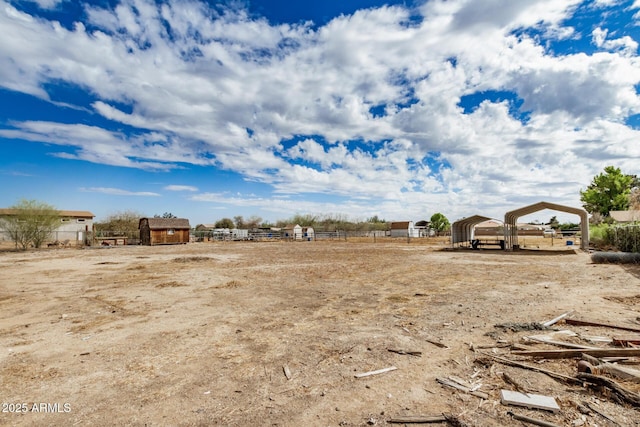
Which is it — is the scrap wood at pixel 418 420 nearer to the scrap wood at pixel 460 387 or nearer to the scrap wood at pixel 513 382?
the scrap wood at pixel 460 387

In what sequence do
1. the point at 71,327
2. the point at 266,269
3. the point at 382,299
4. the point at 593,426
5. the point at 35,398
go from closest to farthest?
the point at 593,426
the point at 35,398
the point at 71,327
the point at 382,299
the point at 266,269

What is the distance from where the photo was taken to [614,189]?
Result: 1930 inches

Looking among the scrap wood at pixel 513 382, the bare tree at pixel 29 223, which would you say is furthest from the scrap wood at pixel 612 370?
the bare tree at pixel 29 223

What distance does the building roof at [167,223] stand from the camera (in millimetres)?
43625

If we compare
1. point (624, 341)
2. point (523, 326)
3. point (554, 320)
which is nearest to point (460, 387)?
point (523, 326)

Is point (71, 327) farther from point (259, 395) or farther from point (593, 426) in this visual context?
point (593, 426)

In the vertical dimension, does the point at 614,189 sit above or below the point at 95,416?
above

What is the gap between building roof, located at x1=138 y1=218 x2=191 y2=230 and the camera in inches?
1718

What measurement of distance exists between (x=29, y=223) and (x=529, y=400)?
41.4 metres

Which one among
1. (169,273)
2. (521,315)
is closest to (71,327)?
(169,273)

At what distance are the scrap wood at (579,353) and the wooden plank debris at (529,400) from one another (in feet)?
4.48

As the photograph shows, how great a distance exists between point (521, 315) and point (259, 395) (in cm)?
637

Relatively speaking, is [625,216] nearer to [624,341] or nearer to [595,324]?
[595,324]

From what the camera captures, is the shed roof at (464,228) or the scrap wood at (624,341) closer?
the scrap wood at (624,341)
